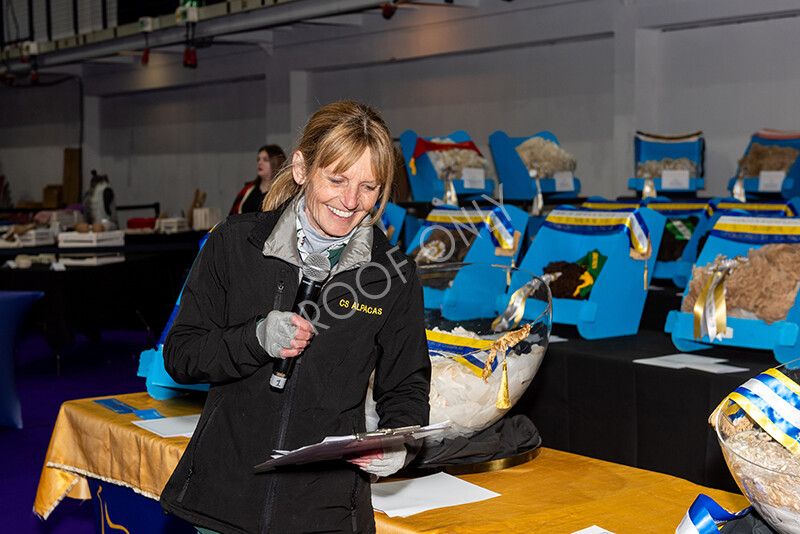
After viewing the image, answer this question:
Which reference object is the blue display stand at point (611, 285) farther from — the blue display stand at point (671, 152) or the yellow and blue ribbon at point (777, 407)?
the blue display stand at point (671, 152)

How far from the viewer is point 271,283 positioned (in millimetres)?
1242

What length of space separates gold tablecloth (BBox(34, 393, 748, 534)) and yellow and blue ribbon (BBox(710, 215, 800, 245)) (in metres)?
1.23

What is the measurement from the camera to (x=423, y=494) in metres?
1.50

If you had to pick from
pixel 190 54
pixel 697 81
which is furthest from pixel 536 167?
pixel 190 54

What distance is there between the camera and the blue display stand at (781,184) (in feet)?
16.9

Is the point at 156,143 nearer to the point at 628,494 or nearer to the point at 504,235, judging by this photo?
the point at 504,235

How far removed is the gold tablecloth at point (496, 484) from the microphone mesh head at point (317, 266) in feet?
1.38

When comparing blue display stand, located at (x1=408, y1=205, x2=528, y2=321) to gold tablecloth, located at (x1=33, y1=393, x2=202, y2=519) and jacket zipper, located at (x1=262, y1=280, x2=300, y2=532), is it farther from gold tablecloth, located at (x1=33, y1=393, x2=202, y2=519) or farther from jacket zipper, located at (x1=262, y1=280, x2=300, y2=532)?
jacket zipper, located at (x1=262, y1=280, x2=300, y2=532)

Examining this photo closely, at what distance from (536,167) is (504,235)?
263 cm

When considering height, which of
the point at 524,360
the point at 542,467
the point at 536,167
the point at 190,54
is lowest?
the point at 542,467

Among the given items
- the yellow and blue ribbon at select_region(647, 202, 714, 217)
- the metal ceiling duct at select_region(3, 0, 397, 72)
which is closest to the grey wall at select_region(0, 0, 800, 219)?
the metal ceiling duct at select_region(3, 0, 397, 72)

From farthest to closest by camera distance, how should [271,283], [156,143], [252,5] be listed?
1. [156,143]
2. [252,5]
3. [271,283]

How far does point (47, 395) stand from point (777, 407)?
4.57 metres

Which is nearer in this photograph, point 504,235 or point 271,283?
point 271,283
